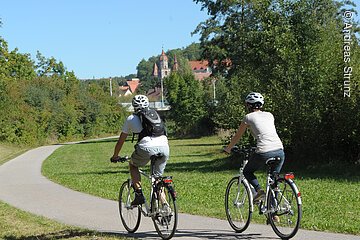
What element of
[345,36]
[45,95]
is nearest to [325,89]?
[345,36]

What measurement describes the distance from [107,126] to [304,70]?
5264 cm

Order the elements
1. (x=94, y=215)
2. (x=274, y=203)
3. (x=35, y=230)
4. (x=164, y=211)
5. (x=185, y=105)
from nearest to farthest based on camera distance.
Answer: (x=274, y=203) < (x=164, y=211) < (x=35, y=230) < (x=94, y=215) < (x=185, y=105)

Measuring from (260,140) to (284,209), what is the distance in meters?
0.96

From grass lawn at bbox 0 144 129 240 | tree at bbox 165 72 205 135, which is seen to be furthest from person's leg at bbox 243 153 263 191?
tree at bbox 165 72 205 135

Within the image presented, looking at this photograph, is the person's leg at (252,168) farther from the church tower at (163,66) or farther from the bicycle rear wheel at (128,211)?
the church tower at (163,66)

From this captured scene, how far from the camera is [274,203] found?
705cm

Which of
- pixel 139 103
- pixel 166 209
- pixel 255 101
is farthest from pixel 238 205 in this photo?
pixel 139 103

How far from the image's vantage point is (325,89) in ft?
60.8

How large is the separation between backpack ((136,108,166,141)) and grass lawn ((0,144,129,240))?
5.41 ft

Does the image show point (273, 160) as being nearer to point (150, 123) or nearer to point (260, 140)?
point (260, 140)

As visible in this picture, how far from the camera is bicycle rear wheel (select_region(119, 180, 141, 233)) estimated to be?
26.8ft

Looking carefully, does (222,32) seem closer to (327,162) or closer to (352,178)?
(327,162)

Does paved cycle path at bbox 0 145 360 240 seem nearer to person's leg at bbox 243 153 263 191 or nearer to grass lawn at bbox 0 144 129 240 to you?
grass lawn at bbox 0 144 129 240

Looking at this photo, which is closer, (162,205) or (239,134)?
(162,205)
